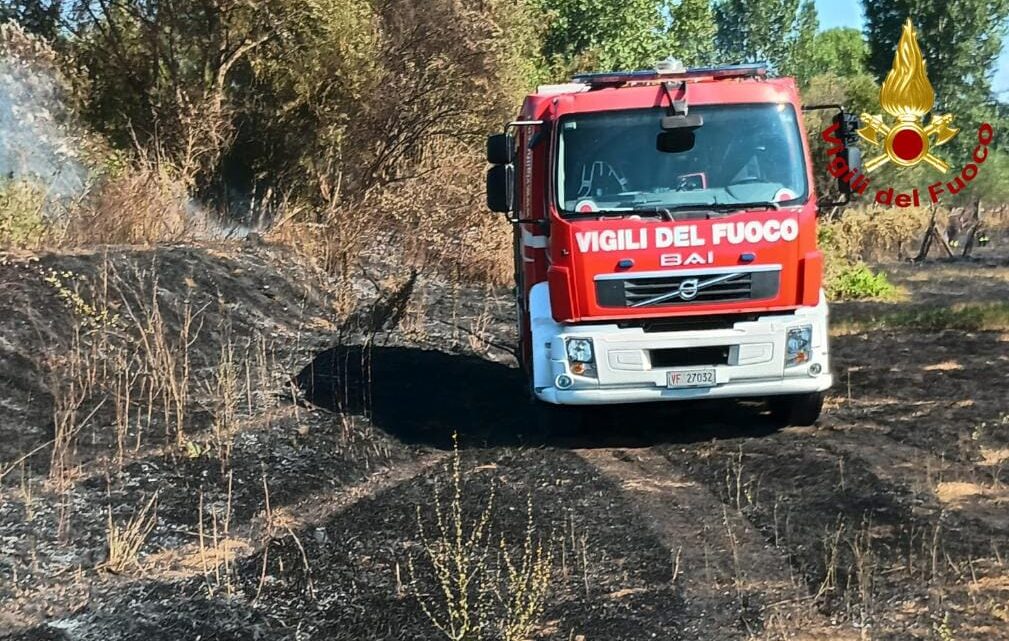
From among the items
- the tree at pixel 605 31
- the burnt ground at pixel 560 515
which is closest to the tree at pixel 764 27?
the tree at pixel 605 31

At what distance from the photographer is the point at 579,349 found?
8.02m

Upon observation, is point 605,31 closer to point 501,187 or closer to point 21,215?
point 21,215

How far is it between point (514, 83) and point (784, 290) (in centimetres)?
1246

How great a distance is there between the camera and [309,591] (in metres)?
5.48

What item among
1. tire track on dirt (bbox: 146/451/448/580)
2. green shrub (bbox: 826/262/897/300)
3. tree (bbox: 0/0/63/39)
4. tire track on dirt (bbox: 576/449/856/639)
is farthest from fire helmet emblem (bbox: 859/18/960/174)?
tire track on dirt (bbox: 146/451/448/580)

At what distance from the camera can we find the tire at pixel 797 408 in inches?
340

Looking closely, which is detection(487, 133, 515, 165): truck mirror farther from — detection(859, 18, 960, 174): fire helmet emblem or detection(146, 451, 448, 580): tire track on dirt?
detection(859, 18, 960, 174): fire helmet emblem

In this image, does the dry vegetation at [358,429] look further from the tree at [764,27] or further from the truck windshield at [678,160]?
the tree at [764,27]

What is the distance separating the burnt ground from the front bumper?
1.52ft

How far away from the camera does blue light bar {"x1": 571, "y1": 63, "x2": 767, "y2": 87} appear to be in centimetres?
871

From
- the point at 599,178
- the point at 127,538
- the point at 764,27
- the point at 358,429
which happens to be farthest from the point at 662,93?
the point at 764,27

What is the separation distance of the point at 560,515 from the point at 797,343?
7.85 feet

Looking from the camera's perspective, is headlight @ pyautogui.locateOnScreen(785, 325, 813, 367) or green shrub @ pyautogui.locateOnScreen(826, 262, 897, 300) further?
green shrub @ pyautogui.locateOnScreen(826, 262, 897, 300)

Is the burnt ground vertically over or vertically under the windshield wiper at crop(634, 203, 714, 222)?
under
